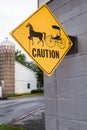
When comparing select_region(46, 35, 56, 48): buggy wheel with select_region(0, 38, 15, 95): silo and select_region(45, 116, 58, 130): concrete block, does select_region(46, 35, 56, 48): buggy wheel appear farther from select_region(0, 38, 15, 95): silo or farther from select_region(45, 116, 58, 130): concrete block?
select_region(0, 38, 15, 95): silo

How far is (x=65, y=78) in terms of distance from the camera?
16.7ft

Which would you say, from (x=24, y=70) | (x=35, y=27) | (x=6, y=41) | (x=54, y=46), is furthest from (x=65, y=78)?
(x=24, y=70)

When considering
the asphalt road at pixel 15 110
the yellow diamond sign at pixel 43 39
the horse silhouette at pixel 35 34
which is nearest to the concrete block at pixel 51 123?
the yellow diamond sign at pixel 43 39

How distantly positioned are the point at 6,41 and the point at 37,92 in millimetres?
8677

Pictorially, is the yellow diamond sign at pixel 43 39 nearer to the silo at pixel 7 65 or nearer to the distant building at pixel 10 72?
the distant building at pixel 10 72

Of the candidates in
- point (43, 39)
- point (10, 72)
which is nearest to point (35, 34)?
point (43, 39)

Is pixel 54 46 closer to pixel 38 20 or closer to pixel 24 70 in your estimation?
pixel 38 20

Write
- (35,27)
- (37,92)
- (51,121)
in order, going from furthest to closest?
1. (37,92)
2. (51,121)
3. (35,27)

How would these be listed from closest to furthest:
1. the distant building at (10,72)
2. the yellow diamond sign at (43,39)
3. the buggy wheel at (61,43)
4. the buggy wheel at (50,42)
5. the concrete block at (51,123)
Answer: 1. the yellow diamond sign at (43,39)
2. the buggy wheel at (50,42)
3. the buggy wheel at (61,43)
4. the concrete block at (51,123)
5. the distant building at (10,72)

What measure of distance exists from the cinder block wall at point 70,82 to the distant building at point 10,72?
37.3m

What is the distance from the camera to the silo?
143 ft

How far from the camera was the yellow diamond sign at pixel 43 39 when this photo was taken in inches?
168

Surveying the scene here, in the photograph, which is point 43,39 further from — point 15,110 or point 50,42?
point 15,110

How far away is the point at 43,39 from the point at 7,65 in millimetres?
39935
